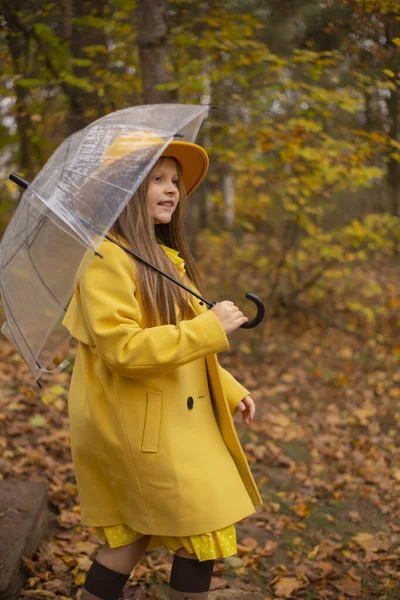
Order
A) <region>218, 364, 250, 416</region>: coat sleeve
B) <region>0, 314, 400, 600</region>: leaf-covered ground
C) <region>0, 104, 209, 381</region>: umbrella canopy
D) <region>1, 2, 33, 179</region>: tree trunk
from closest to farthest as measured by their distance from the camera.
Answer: <region>0, 104, 209, 381</region>: umbrella canopy → <region>218, 364, 250, 416</region>: coat sleeve → <region>0, 314, 400, 600</region>: leaf-covered ground → <region>1, 2, 33, 179</region>: tree trunk

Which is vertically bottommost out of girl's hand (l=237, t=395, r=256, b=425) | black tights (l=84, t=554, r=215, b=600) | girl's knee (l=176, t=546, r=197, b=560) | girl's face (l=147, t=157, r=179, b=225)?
black tights (l=84, t=554, r=215, b=600)

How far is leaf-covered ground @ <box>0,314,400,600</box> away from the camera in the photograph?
11.1ft

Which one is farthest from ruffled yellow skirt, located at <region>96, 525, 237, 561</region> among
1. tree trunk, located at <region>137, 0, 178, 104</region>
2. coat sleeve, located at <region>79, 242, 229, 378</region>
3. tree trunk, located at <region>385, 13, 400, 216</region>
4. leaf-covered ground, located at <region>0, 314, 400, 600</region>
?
tree trunk, located at <region>137, 0, 178, 104</region>

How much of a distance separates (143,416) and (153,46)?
10.4 ft

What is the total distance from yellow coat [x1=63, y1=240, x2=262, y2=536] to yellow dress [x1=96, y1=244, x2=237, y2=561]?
0.05 m

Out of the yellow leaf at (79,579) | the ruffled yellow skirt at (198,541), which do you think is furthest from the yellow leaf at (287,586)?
the ruffled yellow skirt at (198,541)

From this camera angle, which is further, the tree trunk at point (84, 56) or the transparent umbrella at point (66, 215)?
the tree trunk at point (84, 56)

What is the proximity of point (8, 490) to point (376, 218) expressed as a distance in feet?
18.7

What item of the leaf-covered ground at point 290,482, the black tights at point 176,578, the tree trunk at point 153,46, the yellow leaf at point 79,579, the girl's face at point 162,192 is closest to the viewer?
the black tights at point 176,578

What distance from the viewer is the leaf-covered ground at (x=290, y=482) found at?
11.1 ft

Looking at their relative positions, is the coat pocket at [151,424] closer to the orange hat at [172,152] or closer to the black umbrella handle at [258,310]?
the black umbrella handle at [258,310]

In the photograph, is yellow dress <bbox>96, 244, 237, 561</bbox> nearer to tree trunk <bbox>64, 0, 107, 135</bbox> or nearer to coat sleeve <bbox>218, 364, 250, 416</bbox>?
coat sleeve <bbox>218, 364, 250, 416</bbox>

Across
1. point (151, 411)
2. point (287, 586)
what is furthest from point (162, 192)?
point (287, 586)

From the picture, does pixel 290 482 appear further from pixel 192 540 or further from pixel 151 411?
pixel 151 411
